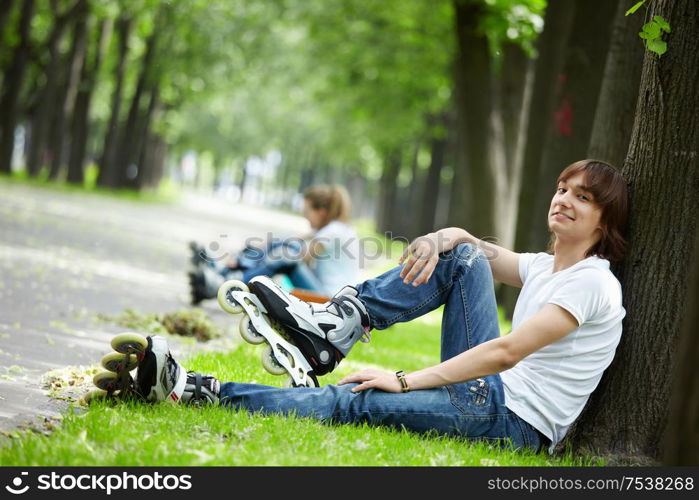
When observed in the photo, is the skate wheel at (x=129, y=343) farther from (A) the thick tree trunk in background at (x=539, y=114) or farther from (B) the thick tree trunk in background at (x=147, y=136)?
(B) the thick tree trunk in background at (x=147, y=136)

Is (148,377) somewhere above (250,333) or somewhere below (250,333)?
below

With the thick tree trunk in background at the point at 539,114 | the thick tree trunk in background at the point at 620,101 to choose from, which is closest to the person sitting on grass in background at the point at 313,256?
the thick tree trunk in background at the point at 620,101

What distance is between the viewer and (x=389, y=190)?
129ft

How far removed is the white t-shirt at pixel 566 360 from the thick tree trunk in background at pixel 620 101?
3.10 metres

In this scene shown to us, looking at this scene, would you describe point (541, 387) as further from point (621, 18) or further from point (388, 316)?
point (621, 18)

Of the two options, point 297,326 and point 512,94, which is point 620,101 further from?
point 512,94

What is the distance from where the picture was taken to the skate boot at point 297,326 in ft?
14.6

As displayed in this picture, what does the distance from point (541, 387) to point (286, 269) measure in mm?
5080

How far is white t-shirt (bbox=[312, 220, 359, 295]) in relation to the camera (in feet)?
29.1

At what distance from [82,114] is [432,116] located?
1267cm

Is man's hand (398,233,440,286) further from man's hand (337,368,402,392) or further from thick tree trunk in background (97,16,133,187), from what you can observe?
thick tree trunk in background (97,16,133,187)

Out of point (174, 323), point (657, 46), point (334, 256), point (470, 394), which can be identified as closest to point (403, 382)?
point (470, 394)
